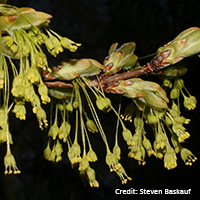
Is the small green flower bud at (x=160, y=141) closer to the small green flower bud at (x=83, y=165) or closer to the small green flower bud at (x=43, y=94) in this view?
the small green flower bud at (x=83, y=165)

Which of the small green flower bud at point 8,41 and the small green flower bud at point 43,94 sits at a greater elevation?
the small green flower bud at point 8,41

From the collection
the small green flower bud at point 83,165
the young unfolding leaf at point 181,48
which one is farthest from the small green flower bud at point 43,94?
the young unfolding leaf at point 181,48

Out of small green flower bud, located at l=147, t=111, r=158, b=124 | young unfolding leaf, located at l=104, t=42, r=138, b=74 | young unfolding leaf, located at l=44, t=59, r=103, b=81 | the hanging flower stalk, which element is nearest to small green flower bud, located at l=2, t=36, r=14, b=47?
the hanging flower stalk

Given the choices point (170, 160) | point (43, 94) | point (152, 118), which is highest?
point (43, 94)

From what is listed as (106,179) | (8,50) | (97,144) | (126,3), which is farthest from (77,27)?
(8,50)

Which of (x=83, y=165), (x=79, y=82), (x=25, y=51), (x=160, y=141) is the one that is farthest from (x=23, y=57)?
(x=160, y=141)

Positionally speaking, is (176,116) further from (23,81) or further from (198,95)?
(198,95)

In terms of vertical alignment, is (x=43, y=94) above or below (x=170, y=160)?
above

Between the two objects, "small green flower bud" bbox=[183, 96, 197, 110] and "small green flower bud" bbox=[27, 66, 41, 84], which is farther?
"small green flower bud" bbox=[183, 96, 197, 110]

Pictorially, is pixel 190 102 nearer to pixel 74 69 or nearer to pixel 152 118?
pixel 152 118

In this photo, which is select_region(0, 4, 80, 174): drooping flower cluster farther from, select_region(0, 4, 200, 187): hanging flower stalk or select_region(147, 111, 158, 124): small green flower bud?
select_region(147, 111, 158, 124): small green flower bud

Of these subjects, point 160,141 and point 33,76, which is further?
point 160,141
